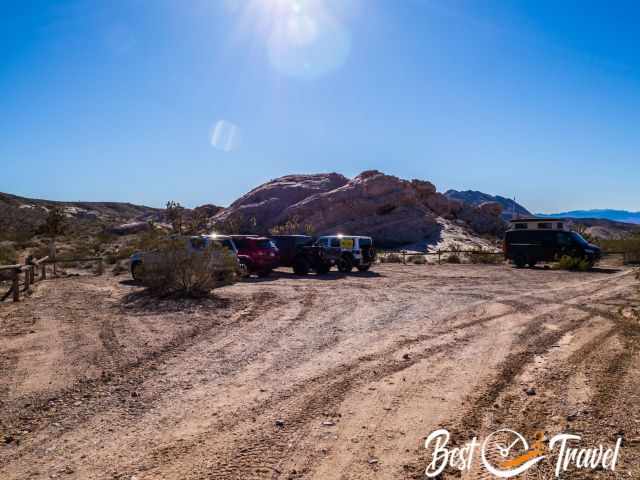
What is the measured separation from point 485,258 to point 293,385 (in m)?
27.0

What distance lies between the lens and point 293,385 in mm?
5984

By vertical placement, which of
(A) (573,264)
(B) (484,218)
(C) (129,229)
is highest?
(B) (484,218)

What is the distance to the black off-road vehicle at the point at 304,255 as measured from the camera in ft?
70.3

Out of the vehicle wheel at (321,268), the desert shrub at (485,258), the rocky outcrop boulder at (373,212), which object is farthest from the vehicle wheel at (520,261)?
the rocky outcrop boulder at (373,212)

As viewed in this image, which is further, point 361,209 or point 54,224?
point 361,209

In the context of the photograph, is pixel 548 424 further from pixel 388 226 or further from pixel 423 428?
pixel 388 226

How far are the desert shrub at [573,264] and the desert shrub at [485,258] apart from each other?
531cm

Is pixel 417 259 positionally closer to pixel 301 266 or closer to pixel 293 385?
pixel 301 266

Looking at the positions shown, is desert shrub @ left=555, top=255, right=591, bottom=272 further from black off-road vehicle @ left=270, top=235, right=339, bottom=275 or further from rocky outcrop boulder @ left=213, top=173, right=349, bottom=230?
rocky outcrop boulder @ left=213, top=173, right=349, bottom=230

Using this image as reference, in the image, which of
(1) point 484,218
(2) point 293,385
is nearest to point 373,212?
(1) point 484,218

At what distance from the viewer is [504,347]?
7.74 metres

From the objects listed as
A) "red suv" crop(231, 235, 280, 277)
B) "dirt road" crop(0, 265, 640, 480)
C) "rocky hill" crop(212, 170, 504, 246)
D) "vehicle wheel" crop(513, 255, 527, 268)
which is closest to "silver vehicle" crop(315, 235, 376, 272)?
"red suv" crop(231, 235, 280, 277)

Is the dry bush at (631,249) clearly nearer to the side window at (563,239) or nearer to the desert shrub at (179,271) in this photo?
the side window at (563,239)

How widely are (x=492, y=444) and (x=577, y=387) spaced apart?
6.69 feet
